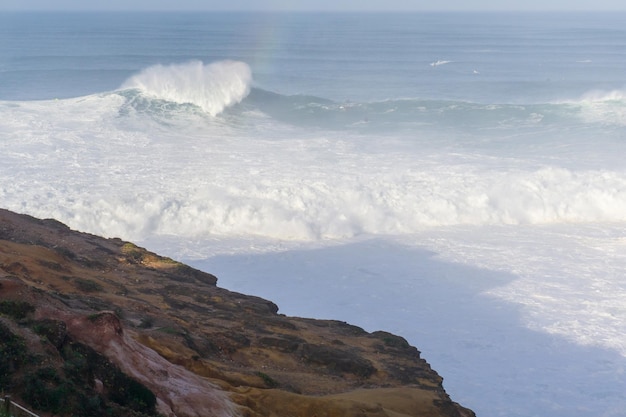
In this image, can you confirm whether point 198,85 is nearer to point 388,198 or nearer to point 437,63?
point 388,198

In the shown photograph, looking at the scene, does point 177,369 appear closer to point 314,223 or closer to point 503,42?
point 314,223

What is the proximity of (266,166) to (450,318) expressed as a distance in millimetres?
13222

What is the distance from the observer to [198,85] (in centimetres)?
4509

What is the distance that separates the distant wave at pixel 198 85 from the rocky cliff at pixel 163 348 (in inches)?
1066

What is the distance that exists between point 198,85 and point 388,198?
2169 centimetres

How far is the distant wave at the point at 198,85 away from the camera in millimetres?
43688

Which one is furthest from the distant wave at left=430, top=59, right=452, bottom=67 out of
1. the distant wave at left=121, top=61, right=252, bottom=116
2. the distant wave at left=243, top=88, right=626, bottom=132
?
the distant wave at left=121, top=61, right=252, bottom=116

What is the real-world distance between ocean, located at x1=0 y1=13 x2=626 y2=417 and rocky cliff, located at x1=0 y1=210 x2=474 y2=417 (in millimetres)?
3047

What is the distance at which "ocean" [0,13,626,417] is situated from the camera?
16844mm

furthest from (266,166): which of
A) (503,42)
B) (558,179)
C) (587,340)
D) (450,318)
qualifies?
(503,42)

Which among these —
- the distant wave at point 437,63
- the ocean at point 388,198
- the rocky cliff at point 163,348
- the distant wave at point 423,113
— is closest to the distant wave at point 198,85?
the ocean at point 388,198

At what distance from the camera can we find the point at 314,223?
2417 centimetres

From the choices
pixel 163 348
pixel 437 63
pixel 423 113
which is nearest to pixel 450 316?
pixel 163 348

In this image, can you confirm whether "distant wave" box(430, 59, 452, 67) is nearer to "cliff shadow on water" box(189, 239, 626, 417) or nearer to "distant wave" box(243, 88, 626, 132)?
"distant wave" box(243, 88, 626, 132)
